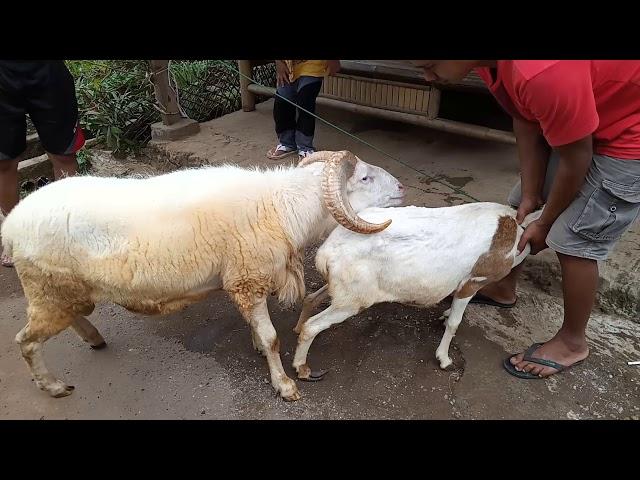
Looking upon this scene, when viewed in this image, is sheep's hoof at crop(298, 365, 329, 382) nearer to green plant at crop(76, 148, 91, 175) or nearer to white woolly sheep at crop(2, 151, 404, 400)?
white woolly sheep at crop(2, 151, 404, 400)

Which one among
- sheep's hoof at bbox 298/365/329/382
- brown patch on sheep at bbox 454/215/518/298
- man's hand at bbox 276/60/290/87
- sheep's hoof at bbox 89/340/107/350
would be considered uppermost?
man's hand at bbox 276/60/290/87

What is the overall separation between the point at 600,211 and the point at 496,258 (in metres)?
0.55

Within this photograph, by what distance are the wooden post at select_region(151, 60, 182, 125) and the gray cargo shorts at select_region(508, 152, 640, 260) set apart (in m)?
4.51

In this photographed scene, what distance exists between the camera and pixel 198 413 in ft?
8.85

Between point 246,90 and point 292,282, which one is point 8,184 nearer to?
point 292,282

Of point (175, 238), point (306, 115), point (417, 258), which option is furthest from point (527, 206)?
point (306, 115)

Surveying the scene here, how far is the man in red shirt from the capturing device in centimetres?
188

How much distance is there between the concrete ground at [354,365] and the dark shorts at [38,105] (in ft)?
3.67

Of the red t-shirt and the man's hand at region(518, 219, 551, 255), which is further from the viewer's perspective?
the man's hand at region(518, 219, 551, 255)

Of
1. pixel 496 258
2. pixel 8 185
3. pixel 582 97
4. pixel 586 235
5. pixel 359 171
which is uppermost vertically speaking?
pixel 582 97

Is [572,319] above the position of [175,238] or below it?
below

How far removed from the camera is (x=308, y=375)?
285cm

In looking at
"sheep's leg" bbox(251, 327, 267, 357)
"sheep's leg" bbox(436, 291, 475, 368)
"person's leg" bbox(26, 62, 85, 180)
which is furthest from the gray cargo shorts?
"person's leg" bbox(26, 62, 85, 180)
